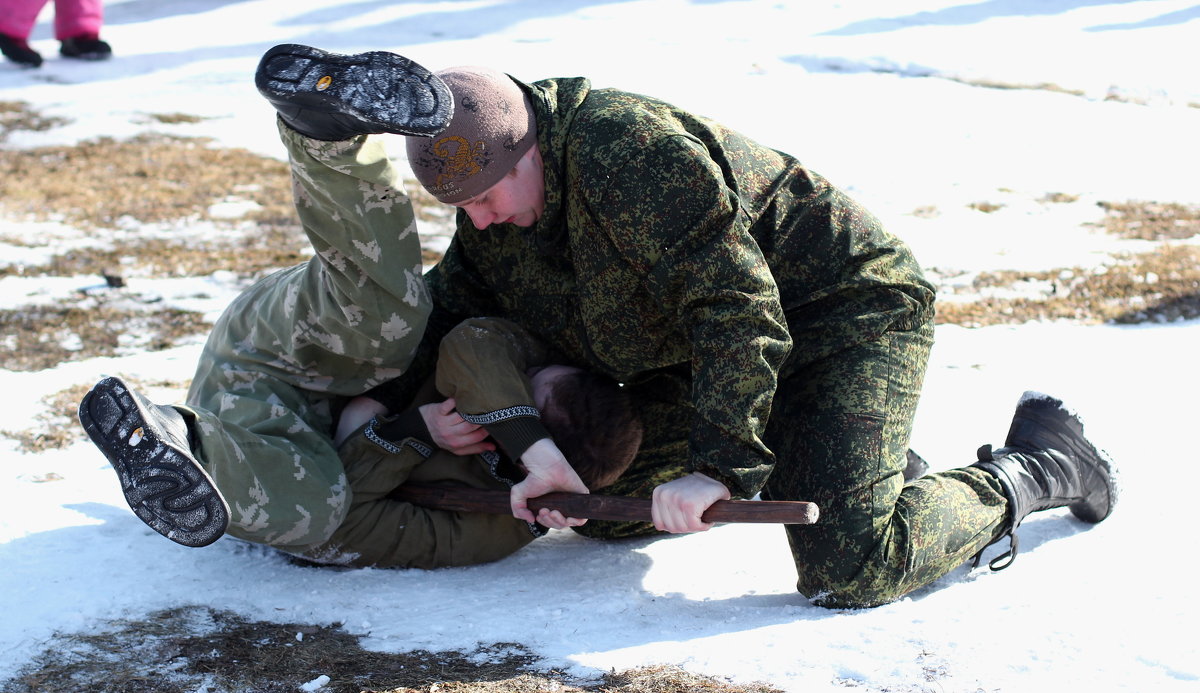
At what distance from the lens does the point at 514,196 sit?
8.30 ft

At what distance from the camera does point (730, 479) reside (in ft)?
7.54

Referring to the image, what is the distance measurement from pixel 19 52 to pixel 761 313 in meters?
8.42

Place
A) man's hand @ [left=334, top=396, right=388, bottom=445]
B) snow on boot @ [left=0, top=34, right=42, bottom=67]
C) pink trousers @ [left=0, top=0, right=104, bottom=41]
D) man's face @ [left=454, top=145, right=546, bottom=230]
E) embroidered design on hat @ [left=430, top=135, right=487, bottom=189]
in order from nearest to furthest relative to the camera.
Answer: embroidered design on hat @ [left=430, top=135, right=487, bottom=189], man's face @ [left=454, top=145, right=546, bottom=230], man's hand @ [left=334, top=396, right=388, bottom=445], pink trousers @ [left=0, top=0, right=104, bottom=41], snow on boot @ [left=0, top=34, right=42, bottom=67]

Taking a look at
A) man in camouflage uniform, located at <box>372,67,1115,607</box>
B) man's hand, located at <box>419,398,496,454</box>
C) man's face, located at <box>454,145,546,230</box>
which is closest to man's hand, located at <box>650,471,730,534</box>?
man in camouflage uniform, located at <box>372,67,1115,607</box>

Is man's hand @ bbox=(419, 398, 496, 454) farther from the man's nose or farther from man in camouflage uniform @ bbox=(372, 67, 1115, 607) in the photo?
the man's nose

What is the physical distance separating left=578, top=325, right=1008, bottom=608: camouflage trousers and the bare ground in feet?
1.05

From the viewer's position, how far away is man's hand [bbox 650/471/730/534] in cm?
227

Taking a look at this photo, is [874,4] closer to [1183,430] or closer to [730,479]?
[1183,430]

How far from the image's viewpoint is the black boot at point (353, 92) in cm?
215

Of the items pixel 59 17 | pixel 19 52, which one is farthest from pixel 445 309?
pixel 59 17

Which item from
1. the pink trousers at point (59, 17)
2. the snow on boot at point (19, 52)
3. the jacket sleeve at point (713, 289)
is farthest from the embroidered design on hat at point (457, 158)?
the snow on boot at point (19, 52)

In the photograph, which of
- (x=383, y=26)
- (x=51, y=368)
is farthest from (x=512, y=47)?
(x=51, y=368)

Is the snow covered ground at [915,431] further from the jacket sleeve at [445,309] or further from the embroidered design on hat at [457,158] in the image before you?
the embroidered design on hat at [457,158]

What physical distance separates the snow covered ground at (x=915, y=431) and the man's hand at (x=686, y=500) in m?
0.25
